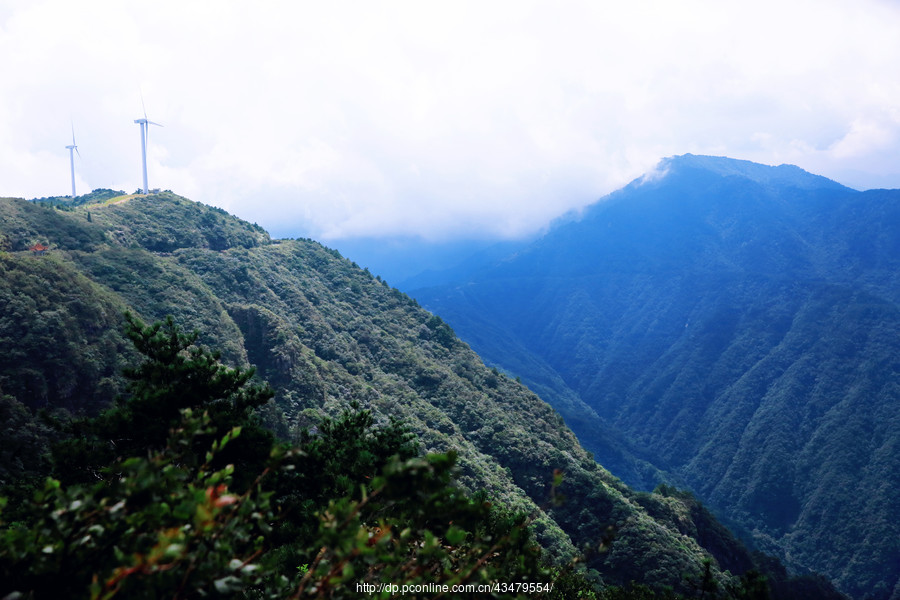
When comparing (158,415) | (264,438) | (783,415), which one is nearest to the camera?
(158,415)

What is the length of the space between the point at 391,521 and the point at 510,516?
32.5 feet

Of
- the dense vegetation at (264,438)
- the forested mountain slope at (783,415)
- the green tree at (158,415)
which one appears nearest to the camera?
the dense vegetation at (264,438)

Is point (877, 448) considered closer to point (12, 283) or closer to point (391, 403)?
point (391, 403)

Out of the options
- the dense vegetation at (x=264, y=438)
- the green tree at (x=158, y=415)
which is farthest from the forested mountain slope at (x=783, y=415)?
the green tree at (x=158, y=415)

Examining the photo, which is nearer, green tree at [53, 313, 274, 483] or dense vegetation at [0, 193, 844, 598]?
dense vegetation at [0, 193, 844, 598]

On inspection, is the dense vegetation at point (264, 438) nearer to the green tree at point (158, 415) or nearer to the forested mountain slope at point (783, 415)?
the green tree at point (158, 415)

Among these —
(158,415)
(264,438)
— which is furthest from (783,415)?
(158,415)

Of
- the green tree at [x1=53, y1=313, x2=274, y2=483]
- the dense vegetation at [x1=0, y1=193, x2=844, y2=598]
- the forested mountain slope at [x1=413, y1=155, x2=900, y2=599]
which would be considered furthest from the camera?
the forested mountain slope at [x1=413, y1=155, x2=900, y2=599]

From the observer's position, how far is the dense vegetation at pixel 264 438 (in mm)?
3451

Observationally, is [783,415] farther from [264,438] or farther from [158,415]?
[158,415]

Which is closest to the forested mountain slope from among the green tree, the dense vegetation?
the dense vegetation

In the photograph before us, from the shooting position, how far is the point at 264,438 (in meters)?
13.3

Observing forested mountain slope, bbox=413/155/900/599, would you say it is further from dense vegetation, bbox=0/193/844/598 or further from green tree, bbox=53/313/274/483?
green tree, bbox=53/313/274/483

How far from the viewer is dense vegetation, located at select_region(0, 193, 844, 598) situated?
11.3ft
